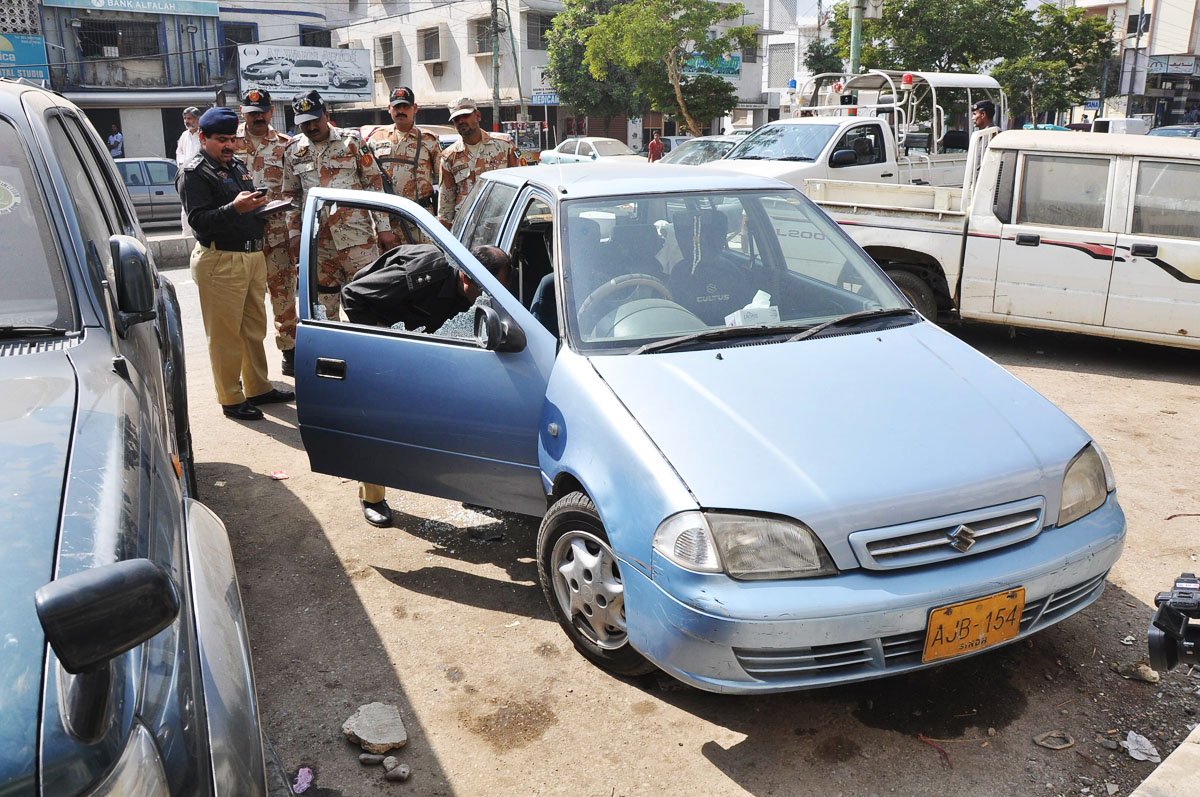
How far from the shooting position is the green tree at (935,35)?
27016 millimetres

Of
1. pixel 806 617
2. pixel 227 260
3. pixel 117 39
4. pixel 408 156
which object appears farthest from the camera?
pixel 117 39

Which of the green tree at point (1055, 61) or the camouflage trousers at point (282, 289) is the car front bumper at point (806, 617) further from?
the green tree at point (1055, 61)

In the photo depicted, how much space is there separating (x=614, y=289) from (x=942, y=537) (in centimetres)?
154

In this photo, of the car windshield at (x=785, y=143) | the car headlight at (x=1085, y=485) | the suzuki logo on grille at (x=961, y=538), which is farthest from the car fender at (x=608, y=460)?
the car windshield at (x=785, y=143)

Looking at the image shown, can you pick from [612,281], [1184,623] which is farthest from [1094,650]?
[612,281]

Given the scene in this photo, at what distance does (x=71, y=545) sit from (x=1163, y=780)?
2.68 m

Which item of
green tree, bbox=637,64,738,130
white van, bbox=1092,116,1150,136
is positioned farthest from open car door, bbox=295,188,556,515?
green tree, bbox=637,64,738,130

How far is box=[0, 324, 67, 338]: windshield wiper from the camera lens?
99.8 inches

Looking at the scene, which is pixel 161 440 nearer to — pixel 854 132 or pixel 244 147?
pixel 244 147

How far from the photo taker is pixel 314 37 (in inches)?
1727

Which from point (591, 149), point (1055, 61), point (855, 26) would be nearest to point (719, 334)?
point (855, 26)

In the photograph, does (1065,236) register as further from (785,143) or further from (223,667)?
(223,667)

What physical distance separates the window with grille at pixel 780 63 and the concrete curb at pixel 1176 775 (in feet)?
177

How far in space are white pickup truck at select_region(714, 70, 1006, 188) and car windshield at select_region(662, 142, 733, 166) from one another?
1.50 m
